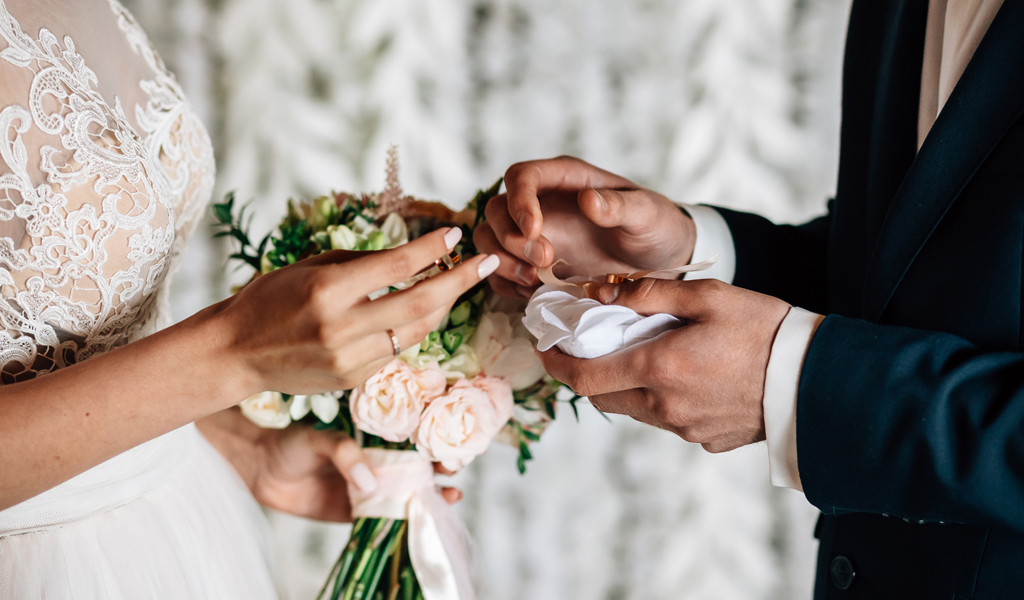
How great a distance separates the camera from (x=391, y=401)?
941 mm

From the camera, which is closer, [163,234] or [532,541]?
[163,234]

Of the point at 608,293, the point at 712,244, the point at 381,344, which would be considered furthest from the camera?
the point at 712,244

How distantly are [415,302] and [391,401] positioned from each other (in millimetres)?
286

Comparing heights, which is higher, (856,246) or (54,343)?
(856,246)

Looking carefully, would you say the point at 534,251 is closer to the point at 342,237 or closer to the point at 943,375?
the point at 342,237

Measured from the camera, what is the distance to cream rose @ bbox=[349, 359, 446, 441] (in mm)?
938

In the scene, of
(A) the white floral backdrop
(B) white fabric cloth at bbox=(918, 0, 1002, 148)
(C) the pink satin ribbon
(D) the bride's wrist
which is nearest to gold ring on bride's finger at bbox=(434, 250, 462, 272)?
(D) the bride's wrist

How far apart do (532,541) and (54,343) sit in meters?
1.45

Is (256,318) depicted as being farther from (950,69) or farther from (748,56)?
(748,56)

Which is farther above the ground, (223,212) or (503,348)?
(223,212)

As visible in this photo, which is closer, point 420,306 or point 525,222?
point 420,306

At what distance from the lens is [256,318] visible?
2.32 feet

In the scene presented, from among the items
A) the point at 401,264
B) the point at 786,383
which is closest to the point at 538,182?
the point at 401,264

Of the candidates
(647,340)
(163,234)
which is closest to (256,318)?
(163,234)
